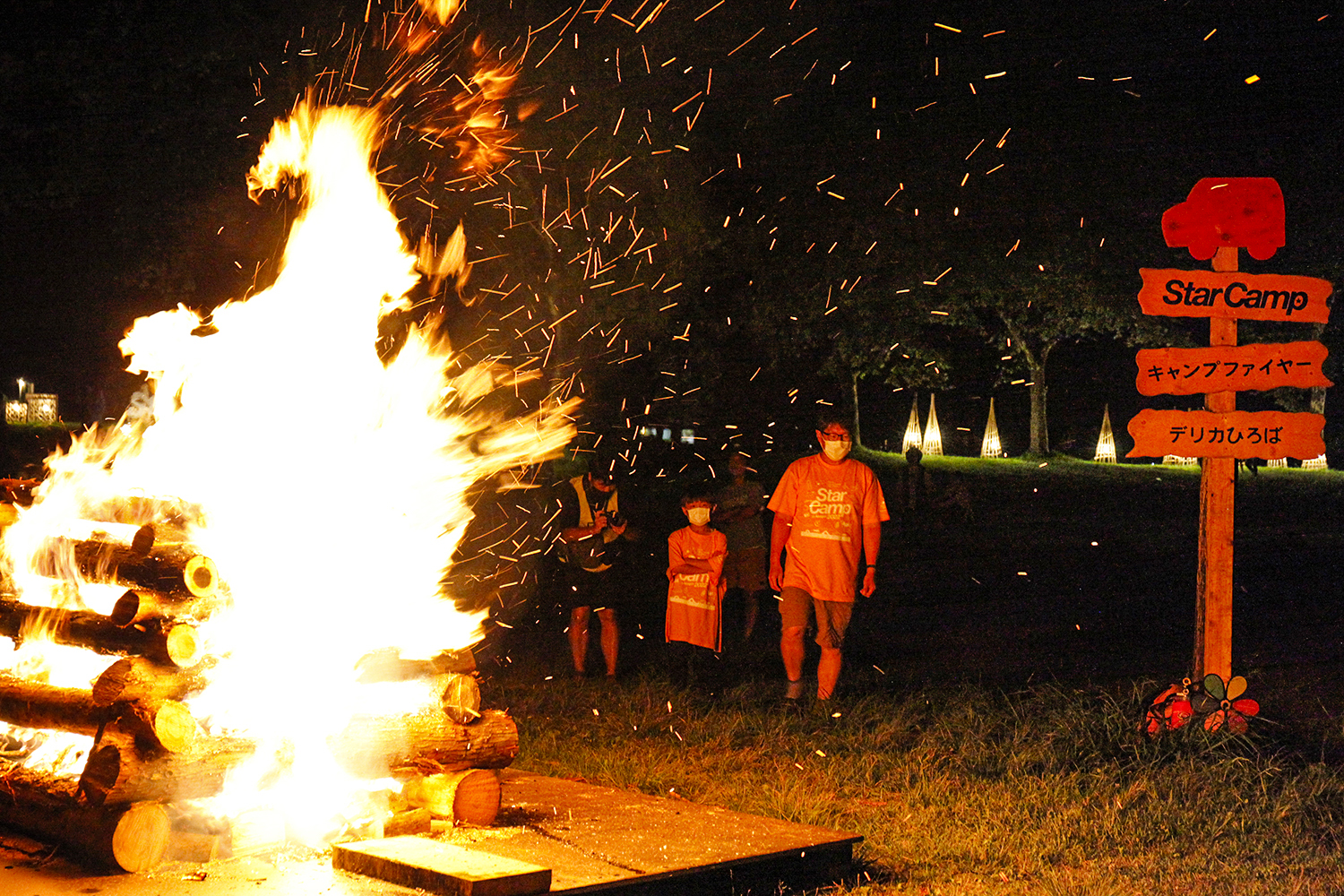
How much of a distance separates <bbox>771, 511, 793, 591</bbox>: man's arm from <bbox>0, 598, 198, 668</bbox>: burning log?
4.21 metres

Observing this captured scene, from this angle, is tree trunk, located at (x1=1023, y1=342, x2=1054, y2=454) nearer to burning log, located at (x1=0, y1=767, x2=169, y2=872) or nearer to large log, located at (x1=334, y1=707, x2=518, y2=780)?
large log, located at (x1=334, y1=707, x2=518, y2=780)

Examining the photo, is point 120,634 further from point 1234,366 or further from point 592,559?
point 1234,366

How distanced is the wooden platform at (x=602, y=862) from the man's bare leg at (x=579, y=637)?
388 cm

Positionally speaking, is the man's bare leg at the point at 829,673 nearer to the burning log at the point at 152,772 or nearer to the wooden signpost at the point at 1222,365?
the wooden signpost at the point at 1222,365

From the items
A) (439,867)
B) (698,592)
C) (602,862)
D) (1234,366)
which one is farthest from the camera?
(698,592)

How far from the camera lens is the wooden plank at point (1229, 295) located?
8211 millimetres

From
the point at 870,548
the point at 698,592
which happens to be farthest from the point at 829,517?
the point at 698,592

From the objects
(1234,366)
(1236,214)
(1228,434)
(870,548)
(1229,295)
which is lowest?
(870,548)

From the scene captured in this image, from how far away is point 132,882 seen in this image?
4.80 meters

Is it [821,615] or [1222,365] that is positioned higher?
[1222,365]

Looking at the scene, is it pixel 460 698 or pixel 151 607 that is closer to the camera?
pixel 151 607

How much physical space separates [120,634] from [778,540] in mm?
4510

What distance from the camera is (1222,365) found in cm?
820

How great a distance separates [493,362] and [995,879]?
16258 millimetres
